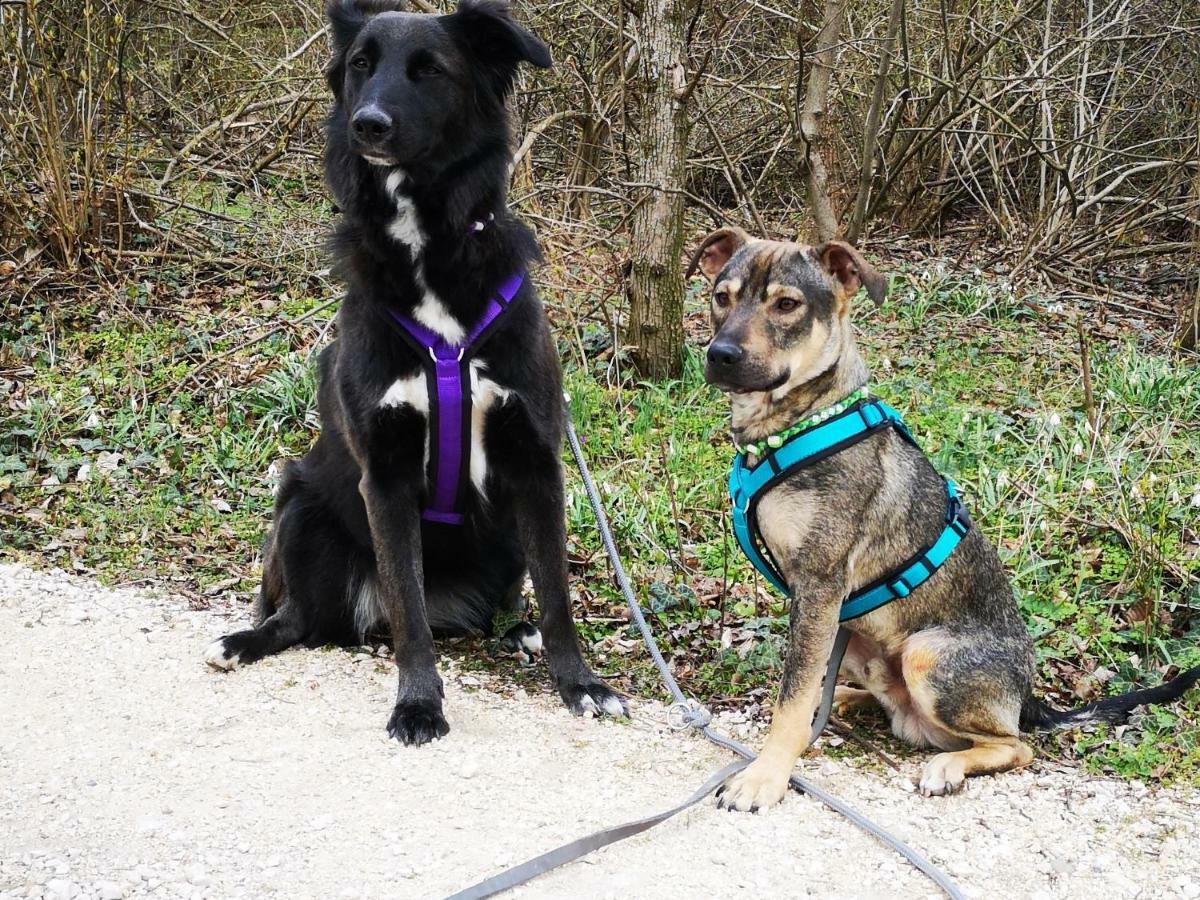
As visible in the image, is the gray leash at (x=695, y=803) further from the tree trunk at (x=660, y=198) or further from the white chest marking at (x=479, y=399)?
the tree trunk at (x=660, y=198)

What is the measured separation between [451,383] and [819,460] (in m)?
1.32

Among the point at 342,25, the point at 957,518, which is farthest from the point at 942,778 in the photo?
the point at 342,25

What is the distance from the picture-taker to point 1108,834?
3260 mm

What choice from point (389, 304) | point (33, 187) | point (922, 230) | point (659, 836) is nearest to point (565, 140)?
point (922, 230)

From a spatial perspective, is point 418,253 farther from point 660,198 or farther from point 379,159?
point 660,198

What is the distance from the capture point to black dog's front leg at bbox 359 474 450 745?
154 inches

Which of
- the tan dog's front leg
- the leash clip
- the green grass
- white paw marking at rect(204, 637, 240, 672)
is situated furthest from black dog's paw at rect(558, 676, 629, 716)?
white paw marking at rect(204, 637, 240, 672)

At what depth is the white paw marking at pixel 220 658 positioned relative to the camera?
4.21m

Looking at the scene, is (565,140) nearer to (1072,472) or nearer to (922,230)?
(922,230)

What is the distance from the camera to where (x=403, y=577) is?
Result: 3.94 metres

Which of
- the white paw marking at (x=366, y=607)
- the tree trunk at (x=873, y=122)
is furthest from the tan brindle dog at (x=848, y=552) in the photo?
the tree trunk at (x=873, y=122)

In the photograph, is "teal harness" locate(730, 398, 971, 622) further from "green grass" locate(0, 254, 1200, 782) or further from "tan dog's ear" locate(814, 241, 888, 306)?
"green grass" locate(0, 254, 1200, 782)

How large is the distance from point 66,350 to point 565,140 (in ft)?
17.0

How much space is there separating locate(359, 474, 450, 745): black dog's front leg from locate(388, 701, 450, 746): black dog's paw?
2.2 inches
